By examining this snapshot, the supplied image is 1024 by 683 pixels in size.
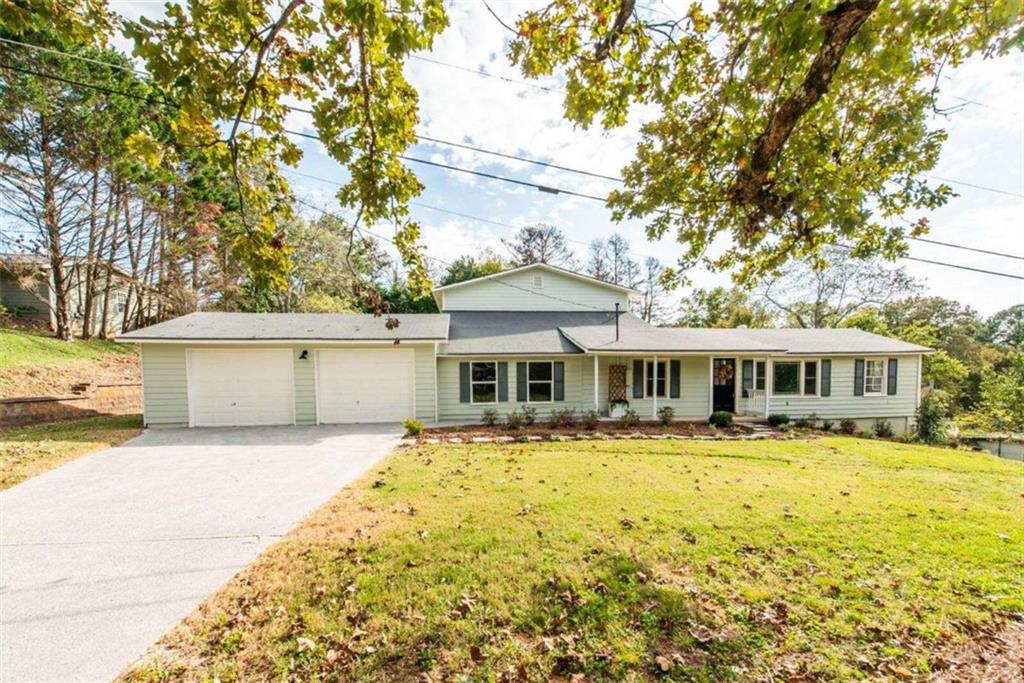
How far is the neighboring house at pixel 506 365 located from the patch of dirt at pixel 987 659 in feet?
33.4

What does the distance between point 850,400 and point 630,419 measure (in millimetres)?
9184

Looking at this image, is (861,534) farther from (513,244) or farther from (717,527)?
(513,244)

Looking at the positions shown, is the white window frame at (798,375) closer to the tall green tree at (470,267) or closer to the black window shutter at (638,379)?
the black window shutter at (638,379)

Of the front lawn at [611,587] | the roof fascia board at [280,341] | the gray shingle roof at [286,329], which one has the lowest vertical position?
the front lawn at [611,587]

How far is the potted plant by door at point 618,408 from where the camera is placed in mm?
13586

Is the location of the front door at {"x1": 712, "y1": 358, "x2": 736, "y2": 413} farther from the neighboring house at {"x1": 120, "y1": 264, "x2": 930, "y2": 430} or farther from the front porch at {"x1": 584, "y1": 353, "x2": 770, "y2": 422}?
the front porch at {"x1": 584, "y1": 353, "x2": 770, "y2": 422}

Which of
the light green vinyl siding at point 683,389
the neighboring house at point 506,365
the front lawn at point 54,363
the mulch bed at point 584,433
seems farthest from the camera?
the light green vinyl siding at point 683,389

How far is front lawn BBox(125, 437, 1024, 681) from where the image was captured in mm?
2662

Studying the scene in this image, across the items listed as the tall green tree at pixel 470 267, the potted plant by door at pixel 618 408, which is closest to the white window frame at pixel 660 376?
the potted plant by door at pixel 618 408

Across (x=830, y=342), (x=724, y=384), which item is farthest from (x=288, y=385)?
(x=830, y=342)

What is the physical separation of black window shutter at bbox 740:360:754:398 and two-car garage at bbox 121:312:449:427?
35.9 feet

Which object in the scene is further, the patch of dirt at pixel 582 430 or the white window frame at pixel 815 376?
the white window frame at pixel 815 376

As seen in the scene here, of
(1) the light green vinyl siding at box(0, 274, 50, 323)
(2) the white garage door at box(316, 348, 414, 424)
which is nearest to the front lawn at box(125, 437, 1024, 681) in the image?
(2) the white garage door at box(316, 348, 414, 424)

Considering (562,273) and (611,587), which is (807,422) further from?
(611,587)
